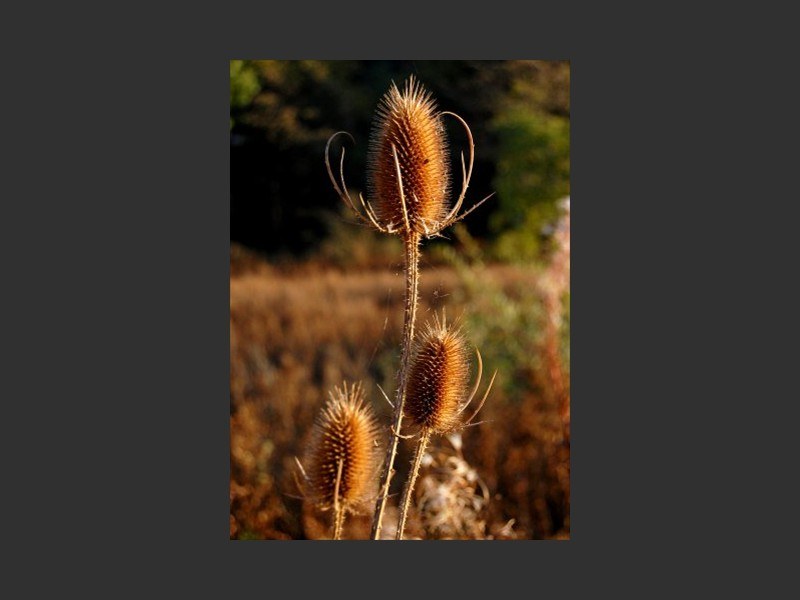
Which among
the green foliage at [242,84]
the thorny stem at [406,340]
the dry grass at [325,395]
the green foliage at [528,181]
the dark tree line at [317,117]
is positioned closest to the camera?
the thorny stem at [406,340]

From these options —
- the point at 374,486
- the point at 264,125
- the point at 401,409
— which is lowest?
the point at 374,486

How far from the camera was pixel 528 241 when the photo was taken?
752cm

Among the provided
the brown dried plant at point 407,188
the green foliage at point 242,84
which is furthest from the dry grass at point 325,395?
the brown dried plant at point 407,188

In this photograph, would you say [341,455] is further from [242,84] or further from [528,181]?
[528,181]

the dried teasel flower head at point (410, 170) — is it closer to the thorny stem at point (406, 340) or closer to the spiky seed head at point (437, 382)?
the thorny stem at point (406, 340)

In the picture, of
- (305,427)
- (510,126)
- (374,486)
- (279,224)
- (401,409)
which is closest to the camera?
(401,409)

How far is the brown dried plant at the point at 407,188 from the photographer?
2529 millimetres

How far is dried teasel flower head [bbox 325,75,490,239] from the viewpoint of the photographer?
2.61 m

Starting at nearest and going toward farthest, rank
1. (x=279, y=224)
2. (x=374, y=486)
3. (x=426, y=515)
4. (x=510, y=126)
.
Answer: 1. (x=374, y=486)
2. (x=426, y=515)
3. (x=279, y=224)
4. (x=510, y=126)

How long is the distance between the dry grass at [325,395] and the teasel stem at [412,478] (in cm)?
158

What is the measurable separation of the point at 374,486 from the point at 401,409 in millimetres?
503

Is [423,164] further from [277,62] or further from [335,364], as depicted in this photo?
[335,364]

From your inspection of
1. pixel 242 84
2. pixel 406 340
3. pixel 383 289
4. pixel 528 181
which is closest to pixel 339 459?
pixel 406 340

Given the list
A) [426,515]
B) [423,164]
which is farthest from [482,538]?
[423,164]
